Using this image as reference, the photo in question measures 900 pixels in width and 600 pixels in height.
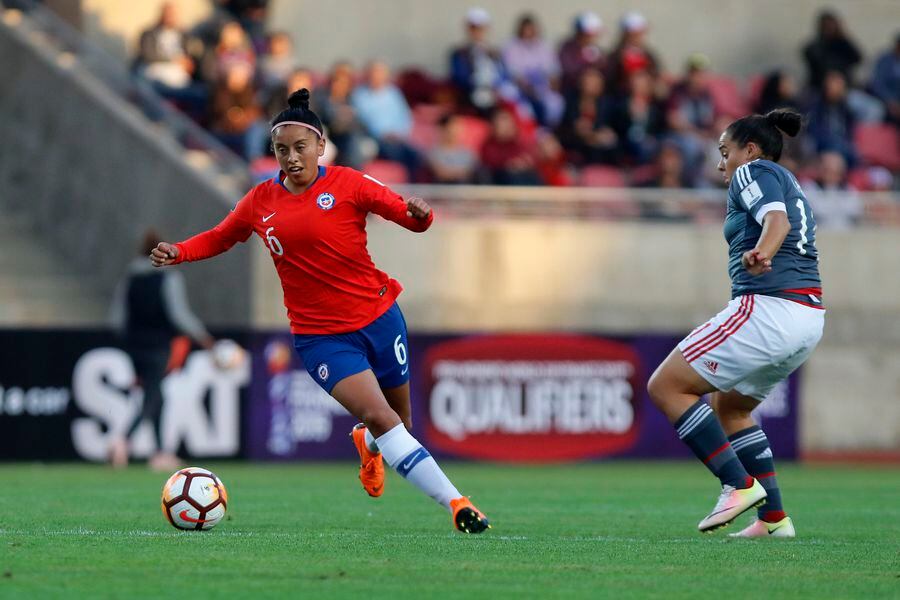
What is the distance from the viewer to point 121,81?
19688 millimetres

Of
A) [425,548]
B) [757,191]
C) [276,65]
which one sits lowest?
[425,548]

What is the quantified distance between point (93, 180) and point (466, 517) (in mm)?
13142

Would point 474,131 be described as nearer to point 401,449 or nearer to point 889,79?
point 889,79

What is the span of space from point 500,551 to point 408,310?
1185 centimetres

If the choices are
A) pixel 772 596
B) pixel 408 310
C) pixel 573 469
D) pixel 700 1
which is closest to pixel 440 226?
pixel 408 310

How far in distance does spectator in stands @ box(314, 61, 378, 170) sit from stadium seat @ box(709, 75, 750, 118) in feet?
18.6

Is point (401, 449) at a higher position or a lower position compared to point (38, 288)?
lower

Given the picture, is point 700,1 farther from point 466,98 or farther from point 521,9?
point 466,98

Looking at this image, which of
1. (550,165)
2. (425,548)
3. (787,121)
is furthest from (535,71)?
(425,548)

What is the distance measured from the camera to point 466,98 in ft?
70.2

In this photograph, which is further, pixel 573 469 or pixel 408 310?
pixel 408 310

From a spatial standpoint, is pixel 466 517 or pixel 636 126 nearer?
pixel 466 517

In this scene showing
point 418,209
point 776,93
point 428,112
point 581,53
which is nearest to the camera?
point 418,209

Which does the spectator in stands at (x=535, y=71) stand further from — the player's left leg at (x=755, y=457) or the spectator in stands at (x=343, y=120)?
the player's left leg at (x=755, y=457)
